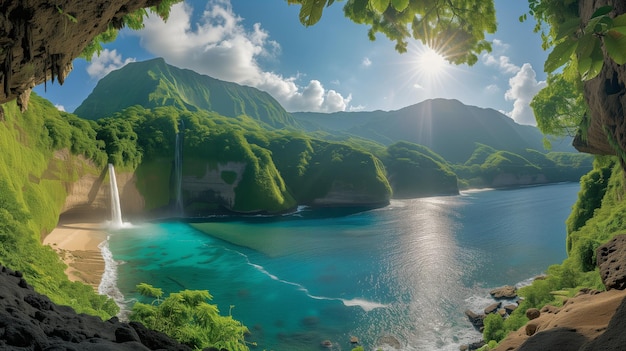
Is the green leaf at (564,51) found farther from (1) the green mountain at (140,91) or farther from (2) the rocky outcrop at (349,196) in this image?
(1) the green mountain at (140,91)

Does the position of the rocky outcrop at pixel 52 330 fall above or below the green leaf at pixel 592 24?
below

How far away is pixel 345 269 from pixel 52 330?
1065 inches

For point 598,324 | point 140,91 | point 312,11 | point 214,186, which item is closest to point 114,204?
point 214,186

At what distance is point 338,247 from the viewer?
38250 mm

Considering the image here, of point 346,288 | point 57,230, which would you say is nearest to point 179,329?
point 346,288

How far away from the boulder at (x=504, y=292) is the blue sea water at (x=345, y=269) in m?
0.88

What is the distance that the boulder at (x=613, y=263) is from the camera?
620cm

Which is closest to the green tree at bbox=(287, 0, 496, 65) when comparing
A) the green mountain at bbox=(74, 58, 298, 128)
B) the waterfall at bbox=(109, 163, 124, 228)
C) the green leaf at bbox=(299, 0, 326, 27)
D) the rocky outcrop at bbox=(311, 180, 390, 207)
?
the green leaf at bbox=(299, 0, 326, 27)

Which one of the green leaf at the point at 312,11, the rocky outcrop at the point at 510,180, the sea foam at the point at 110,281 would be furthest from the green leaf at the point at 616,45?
the rocky outcrop at the point at 510,180

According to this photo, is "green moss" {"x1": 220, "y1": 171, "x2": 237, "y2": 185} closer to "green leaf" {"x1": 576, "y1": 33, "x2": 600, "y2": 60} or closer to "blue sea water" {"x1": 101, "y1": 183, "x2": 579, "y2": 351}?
"blue sea water" {"x1": 101, "y1": 183, "x2": 579, "y2": 351}

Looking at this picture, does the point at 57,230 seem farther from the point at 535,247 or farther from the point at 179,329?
the point at 535,247

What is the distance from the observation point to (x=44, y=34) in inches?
257

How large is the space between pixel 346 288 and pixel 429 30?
21.9 m

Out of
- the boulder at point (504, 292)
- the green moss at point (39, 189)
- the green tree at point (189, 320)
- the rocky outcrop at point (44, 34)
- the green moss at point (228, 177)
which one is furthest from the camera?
the green moss at point (228, 177)
